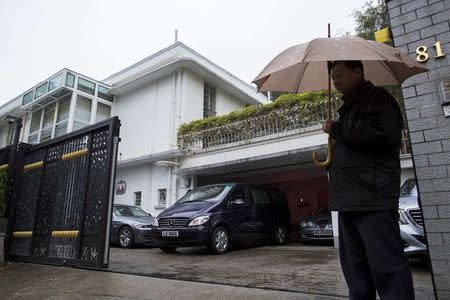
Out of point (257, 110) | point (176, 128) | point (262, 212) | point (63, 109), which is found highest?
point (63, 109)

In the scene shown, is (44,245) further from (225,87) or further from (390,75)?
(225,87)

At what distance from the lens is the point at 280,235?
32.8ft

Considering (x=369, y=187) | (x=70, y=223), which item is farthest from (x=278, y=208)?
(x=369, y=187)

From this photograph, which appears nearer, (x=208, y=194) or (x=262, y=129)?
(x=208, y=194)

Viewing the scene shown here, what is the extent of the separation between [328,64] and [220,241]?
217 inches

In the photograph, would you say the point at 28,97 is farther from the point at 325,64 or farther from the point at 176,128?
the point at 325,64

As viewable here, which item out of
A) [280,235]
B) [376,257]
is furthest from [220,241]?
[376,257]

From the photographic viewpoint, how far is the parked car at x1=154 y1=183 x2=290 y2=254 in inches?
291

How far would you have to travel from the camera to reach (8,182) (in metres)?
6.70

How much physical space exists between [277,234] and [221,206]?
8.78ft

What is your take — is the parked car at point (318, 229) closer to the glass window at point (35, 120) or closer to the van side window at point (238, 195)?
the van side window at point (238, 195)

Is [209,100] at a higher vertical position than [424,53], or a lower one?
higher

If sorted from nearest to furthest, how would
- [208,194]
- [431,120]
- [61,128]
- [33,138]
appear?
[431,120] < [208,194] < [61,128] < [33,138]

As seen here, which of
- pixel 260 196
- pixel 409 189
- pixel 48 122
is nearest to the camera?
pixel 409 189
